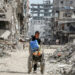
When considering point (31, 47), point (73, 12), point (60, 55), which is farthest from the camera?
point (73, 12)

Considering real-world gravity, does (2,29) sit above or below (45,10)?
above

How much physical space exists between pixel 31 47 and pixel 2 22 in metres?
32.5

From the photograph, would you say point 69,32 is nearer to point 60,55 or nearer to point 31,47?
point 60,55

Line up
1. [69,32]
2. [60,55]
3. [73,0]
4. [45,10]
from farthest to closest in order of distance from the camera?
[45,10], [73,0], [69,32], [60,55]

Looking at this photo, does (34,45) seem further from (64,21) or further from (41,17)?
(41,17)

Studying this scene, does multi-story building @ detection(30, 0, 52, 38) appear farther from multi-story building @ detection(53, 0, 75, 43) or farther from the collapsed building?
multi-story building @ detection(53, 0, 75, 43)

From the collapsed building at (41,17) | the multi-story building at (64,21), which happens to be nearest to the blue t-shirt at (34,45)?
the multi-story building at (64,21)

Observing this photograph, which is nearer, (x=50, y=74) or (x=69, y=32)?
(x=50, y=74)

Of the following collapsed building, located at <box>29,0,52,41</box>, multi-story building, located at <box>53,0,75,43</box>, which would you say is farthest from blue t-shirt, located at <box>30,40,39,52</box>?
collapsed building, located at <box>29,0,52,41</box>

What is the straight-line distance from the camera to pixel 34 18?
4594 inches

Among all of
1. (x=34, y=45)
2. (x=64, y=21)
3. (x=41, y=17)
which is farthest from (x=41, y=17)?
(x=34, y=45)

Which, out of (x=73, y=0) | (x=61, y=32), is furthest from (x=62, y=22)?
(x=73, y=0)

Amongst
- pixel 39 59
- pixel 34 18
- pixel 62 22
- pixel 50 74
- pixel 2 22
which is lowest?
pixel 34 18

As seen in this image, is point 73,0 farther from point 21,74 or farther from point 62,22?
point 21,74
